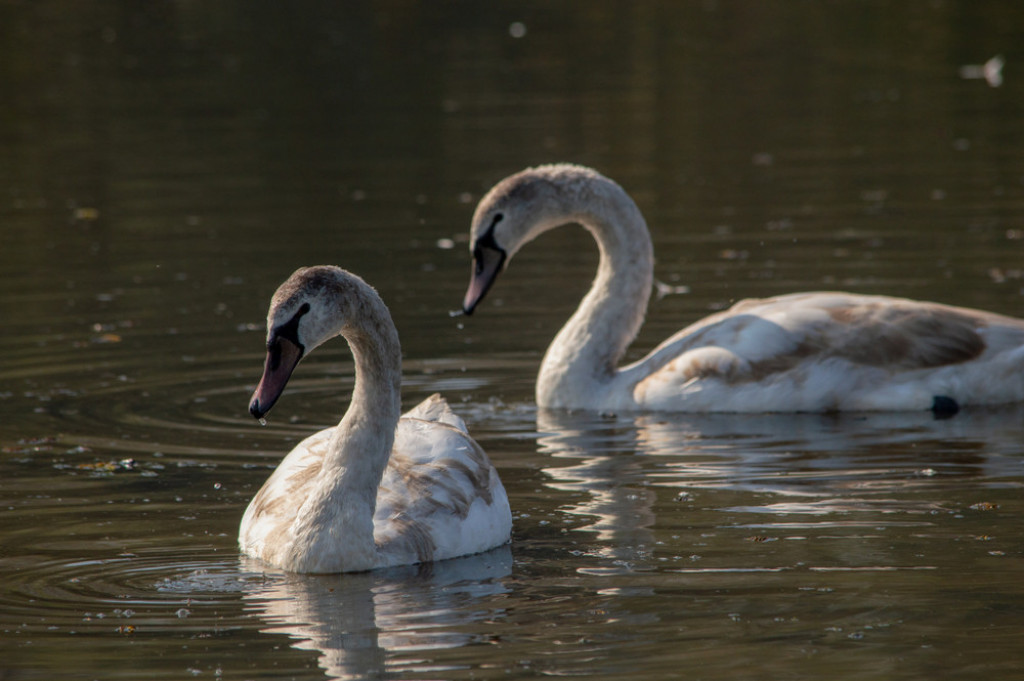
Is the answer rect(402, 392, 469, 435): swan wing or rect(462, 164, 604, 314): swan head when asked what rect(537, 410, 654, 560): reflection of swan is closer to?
rect(402, 392, 469, 435): swan wing

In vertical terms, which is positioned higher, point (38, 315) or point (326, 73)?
point (326, 73)

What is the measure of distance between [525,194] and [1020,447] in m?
4.19

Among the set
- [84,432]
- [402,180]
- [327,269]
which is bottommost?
[84,432]

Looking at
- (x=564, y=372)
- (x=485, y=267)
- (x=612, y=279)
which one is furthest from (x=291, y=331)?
(x=612, y=279)

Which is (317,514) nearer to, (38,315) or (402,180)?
(38,315)

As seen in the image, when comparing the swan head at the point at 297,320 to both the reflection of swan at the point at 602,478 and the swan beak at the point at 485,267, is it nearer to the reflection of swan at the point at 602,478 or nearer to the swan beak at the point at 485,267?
the reflection of swan at the point at 602,478

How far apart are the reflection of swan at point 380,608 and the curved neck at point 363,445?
0.78ft

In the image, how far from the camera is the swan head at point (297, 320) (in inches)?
320

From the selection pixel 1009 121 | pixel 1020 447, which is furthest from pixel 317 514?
pixel 1009 121

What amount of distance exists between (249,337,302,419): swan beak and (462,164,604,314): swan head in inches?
187

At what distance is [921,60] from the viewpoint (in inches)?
1395

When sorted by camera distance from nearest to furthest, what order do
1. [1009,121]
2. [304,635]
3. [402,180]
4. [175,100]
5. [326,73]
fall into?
[304,635] → [402,180] → [1009,121] → [175,100] → [326,73]

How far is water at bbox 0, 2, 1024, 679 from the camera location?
7.61 metres

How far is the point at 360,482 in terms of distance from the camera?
8.52 meters
